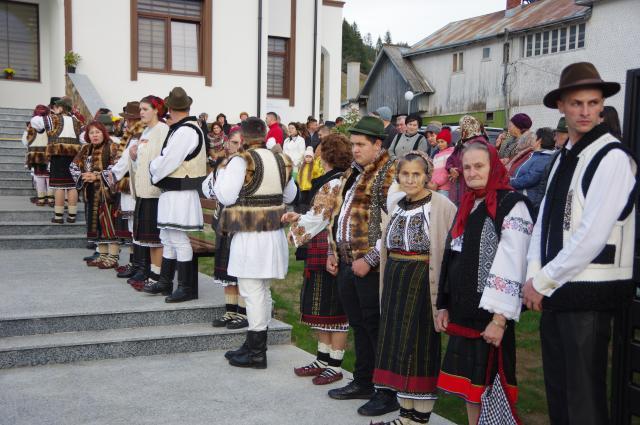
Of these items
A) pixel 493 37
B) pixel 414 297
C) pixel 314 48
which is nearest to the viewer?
pixel 414 297

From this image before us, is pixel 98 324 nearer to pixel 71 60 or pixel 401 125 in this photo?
pixel 401 125

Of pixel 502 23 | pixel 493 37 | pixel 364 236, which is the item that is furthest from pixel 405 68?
pixel 364 236

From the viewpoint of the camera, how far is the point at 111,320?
19.6 feet

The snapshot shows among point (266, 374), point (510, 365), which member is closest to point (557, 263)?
point (510, 365)

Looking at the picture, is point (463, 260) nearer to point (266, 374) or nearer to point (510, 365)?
point (510, 365)

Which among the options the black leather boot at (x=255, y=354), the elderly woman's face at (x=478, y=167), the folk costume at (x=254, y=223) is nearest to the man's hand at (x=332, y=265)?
the folk costume at (x=254, y=223)

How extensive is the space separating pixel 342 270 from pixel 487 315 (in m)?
1.44

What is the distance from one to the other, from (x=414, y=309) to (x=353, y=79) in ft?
147

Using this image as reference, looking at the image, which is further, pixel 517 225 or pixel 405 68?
pixel 405 68

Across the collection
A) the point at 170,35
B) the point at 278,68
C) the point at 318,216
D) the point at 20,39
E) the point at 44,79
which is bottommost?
the point at 318,216

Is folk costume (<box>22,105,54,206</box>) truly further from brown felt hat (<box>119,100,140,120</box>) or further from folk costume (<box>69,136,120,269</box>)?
brown felt hat (<box>119,100,140,120</box>)

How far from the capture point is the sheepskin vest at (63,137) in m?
9.58

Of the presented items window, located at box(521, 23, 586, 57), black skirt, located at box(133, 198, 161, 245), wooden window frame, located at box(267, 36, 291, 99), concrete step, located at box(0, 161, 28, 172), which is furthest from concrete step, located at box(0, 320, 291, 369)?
window, located at box(521, 23, 586, 57)

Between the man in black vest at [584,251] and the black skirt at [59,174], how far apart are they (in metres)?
7.93
